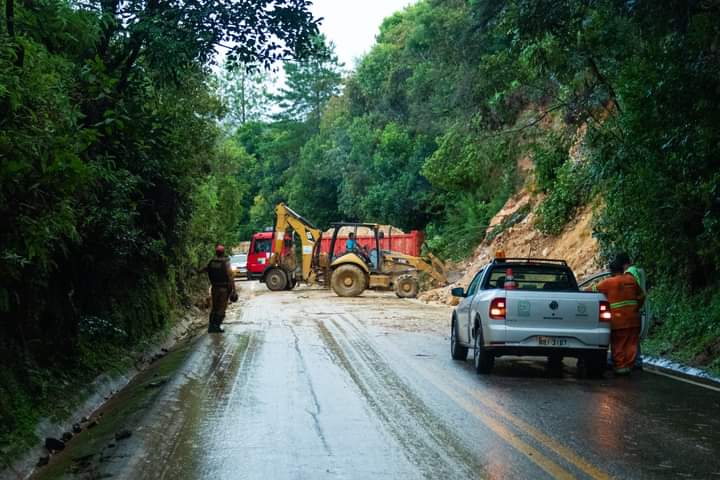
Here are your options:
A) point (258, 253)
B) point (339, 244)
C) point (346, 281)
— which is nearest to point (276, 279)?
point (346, 281)

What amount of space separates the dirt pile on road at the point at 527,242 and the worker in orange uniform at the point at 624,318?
42.7 feet

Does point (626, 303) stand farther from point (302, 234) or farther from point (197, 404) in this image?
point (302, 234)

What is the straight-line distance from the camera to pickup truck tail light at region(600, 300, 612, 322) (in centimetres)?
1245

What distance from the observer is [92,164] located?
10000 mm

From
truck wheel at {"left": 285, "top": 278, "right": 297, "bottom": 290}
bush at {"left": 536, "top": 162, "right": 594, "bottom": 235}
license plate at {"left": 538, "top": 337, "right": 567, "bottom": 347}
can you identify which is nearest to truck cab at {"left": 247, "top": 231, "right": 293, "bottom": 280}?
truck wheel at {"left": 285, "top": 278, "right": 297, "bottom": 290}

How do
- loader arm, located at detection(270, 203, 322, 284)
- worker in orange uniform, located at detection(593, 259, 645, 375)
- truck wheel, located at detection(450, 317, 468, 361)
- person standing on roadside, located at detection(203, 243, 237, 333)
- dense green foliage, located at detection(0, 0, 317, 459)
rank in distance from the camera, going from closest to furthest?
1. dense green foliage, located at detection(0, 0, 317, 459)
2. worker in orange uniform, located at detection(593, 259, 645, 375)
3. truck wheel, located at detection(450, 317, 468, 361)
4. person standing on roadside, located at detection(203, 243, 237, 333)
5. loader arm, located at detection(270, 203, 322, 284)

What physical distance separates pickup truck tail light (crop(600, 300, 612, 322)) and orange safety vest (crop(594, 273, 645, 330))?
62cm

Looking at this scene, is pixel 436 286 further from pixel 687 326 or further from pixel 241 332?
pixel 687 326

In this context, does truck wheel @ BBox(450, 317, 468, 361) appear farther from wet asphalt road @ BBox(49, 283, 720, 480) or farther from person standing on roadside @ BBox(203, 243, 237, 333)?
person standing on roadside @ BBox(203, 243, 237, 333)

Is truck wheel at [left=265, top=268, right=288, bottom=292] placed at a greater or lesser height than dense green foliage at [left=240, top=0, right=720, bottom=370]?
lesser

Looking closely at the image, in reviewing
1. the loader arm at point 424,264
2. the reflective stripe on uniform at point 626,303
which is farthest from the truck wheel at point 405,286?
the reflective stripe on uniform at point 626,303

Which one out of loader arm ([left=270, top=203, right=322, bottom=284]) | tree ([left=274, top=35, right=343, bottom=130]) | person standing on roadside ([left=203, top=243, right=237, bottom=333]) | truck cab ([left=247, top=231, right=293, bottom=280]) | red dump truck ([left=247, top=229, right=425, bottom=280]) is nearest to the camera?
person standing on roadside ([left=203, top=243, right=237, bottom=333])

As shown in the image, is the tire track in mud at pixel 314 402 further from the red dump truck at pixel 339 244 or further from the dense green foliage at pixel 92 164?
the red dump truck at pixel 339 244

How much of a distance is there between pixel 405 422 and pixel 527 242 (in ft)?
88.3
